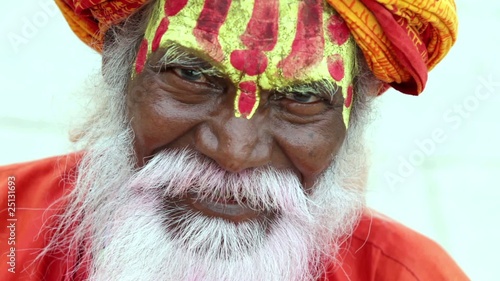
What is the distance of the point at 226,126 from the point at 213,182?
14 centimetres

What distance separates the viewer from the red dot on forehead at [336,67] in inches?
77.9

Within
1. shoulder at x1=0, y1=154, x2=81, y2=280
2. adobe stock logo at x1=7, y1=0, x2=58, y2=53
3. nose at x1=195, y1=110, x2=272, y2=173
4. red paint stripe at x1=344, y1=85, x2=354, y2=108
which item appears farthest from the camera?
adobe stock logo at x1=7, y1=0, x2=58, y2=53

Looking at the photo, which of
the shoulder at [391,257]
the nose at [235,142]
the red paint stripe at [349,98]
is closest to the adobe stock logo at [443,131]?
the shoulder at [391,257]

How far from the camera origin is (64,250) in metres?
2.34

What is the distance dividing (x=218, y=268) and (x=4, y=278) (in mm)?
709

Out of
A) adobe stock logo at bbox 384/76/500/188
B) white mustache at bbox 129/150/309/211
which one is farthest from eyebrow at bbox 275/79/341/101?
adobe stock logo at bbox 384/76/500/188

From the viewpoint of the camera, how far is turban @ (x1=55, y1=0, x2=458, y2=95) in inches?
75.6

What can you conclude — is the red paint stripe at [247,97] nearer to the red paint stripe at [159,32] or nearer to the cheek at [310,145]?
the cheek at [310,145]

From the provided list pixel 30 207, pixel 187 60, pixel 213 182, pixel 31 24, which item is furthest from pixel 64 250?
pixel 31 24

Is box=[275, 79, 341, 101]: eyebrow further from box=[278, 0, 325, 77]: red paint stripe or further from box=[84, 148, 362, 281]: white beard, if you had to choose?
box=[84, 148, 362, 281]: white beard

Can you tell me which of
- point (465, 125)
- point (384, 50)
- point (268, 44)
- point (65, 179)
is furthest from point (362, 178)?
point (465, 125)

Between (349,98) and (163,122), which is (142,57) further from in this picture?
(349,98)

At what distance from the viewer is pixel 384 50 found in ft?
6.58

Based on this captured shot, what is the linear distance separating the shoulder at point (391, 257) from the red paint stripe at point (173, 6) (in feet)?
3.11
